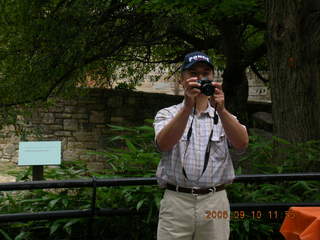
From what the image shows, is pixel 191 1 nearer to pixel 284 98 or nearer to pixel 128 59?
pixel 284 98

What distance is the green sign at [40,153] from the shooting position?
389 cm

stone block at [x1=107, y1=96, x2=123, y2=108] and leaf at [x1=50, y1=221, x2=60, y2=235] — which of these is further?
stone block at [x1=107, y1=96, x2=123, y2=108]

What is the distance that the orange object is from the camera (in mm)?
2424

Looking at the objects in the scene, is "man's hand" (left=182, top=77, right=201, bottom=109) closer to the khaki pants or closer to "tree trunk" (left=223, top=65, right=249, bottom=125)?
the khaki pants

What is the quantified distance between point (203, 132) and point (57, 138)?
10.1m

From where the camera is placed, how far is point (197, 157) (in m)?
2.44

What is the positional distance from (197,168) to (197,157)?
55 millimetres

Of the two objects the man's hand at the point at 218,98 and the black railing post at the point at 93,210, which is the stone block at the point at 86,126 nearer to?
the black railing post at the point at 93,210

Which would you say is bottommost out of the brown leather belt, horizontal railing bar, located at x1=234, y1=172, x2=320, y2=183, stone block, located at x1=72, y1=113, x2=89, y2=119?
horizontal railing bar, located at x1=234, y1=172, x2=320, y2=183

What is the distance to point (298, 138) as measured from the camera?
220 inches

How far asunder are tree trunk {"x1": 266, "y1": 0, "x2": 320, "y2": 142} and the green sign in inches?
113

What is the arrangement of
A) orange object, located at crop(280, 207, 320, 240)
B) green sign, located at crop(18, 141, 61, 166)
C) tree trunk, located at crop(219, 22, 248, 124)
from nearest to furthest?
orange object, located at crop(280, 207, 320, 240) < green sign, located at crop(18, 141, 61, 166) < tree trunk, located at crop(219, 22, 248, 124)

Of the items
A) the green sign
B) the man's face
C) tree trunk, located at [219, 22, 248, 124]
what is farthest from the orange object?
tree trunk, located at [219, 22, 248, 124]

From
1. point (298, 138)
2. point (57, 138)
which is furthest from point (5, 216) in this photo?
point (57, 138)
